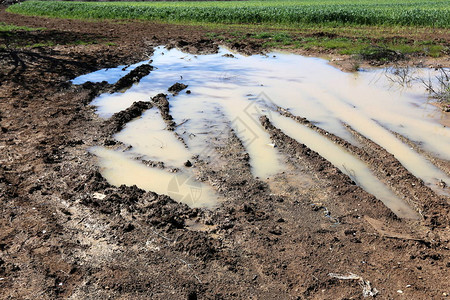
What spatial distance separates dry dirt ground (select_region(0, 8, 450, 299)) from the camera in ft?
12.6

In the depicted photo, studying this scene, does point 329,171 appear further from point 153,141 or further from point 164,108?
point 164,108

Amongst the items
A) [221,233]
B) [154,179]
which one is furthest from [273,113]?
[221,233]

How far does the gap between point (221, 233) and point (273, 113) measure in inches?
200

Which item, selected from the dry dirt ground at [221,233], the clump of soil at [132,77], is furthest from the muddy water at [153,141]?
the clump of soil at [132,77]

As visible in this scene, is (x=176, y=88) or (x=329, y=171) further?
(x=176, y=88)

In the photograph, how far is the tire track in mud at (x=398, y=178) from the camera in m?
5.20

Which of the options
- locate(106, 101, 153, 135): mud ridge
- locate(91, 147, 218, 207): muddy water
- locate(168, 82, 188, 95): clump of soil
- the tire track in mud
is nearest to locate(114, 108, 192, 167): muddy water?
locate(106, 101, 153, 135): mud ridge

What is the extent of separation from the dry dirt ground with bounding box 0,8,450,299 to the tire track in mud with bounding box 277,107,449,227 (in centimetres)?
2

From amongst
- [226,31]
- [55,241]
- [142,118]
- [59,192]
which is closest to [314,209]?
[55,241]

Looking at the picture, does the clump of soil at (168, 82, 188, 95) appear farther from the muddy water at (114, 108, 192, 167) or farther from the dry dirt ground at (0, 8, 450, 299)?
the dry dirt ground at (0, 8, 450, 299)

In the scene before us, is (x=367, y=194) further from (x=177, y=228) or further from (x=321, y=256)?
(x=177, y=228)

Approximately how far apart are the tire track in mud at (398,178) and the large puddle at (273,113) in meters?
0.15

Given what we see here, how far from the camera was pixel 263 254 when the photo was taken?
14.1 ft

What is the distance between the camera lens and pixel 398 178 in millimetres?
6031
